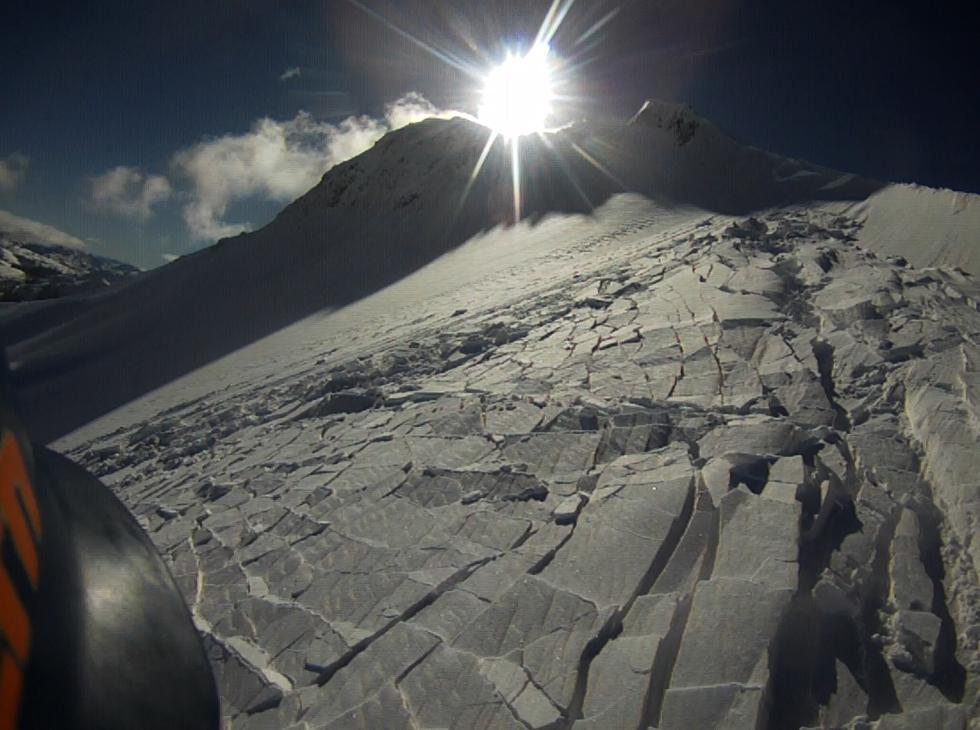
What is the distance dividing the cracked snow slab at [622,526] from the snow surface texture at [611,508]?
A: 0.5 inches

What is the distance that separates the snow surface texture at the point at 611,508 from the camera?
1.79 meters

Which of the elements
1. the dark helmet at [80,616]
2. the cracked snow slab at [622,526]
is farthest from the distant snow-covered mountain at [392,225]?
the dark helmet at [80,616]

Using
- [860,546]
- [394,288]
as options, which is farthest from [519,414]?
[394,288]

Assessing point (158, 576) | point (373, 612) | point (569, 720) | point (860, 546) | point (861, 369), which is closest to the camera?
point (158, 576)

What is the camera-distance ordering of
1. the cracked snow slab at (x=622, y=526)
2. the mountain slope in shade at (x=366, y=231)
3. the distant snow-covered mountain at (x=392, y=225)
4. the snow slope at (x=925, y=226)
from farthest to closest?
the mountain slope in shade at (x=366, y=231) → the distant snow-covered mountain at (x=392, y=225) → the snow slope at (x=925, y=226) → the cracked snow slab at (x=622, y=526)

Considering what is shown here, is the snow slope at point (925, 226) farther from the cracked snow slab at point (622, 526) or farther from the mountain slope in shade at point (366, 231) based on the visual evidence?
the mountain slope in shade at point (366, 231)

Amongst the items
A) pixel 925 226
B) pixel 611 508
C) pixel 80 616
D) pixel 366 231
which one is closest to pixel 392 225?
pixel 366 231

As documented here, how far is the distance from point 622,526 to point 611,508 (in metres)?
0.15

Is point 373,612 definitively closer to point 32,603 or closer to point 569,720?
point 569,720

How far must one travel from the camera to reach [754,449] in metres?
2.77

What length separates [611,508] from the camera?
256 cm

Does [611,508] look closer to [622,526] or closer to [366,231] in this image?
[622,526]

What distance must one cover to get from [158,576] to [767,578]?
1944 millimetres

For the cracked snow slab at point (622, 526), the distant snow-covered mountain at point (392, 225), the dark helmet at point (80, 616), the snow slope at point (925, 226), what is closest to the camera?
the dark helmet at point (80, 616)
